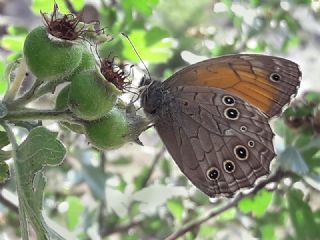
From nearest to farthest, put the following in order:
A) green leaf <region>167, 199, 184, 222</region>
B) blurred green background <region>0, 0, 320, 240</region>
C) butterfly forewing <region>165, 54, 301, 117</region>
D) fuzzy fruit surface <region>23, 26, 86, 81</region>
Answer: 1. fuzzy fruit surface <region>23, 26, 86, 81</region>
2. butterfly forewing <region>165, 54, 301, 117</region>
3. blurred green background <region>0, 0, 320, 240</region>
4. green leaf <region>167, 199, 184, 222</region>

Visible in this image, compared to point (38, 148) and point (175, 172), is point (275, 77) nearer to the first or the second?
point (38, 148)

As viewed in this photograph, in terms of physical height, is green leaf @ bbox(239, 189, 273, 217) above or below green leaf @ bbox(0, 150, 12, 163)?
below

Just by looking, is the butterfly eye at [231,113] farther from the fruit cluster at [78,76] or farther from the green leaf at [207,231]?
the green leaf at [207,231]

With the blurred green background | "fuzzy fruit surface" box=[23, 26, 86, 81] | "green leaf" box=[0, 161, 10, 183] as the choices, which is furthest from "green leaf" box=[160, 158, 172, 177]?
"fuzzy fruit surface" box=[23, 26, 86, 81]

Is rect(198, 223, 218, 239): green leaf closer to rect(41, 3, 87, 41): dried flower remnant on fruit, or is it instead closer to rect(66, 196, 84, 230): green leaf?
rect(66, 196, 84, 230): green leaf

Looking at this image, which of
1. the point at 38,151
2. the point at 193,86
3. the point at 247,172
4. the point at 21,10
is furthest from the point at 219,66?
the point at 21,10

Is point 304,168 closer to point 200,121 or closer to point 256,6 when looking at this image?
point 200,121

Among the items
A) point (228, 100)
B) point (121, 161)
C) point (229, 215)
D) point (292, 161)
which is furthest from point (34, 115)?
point (121, 161)
